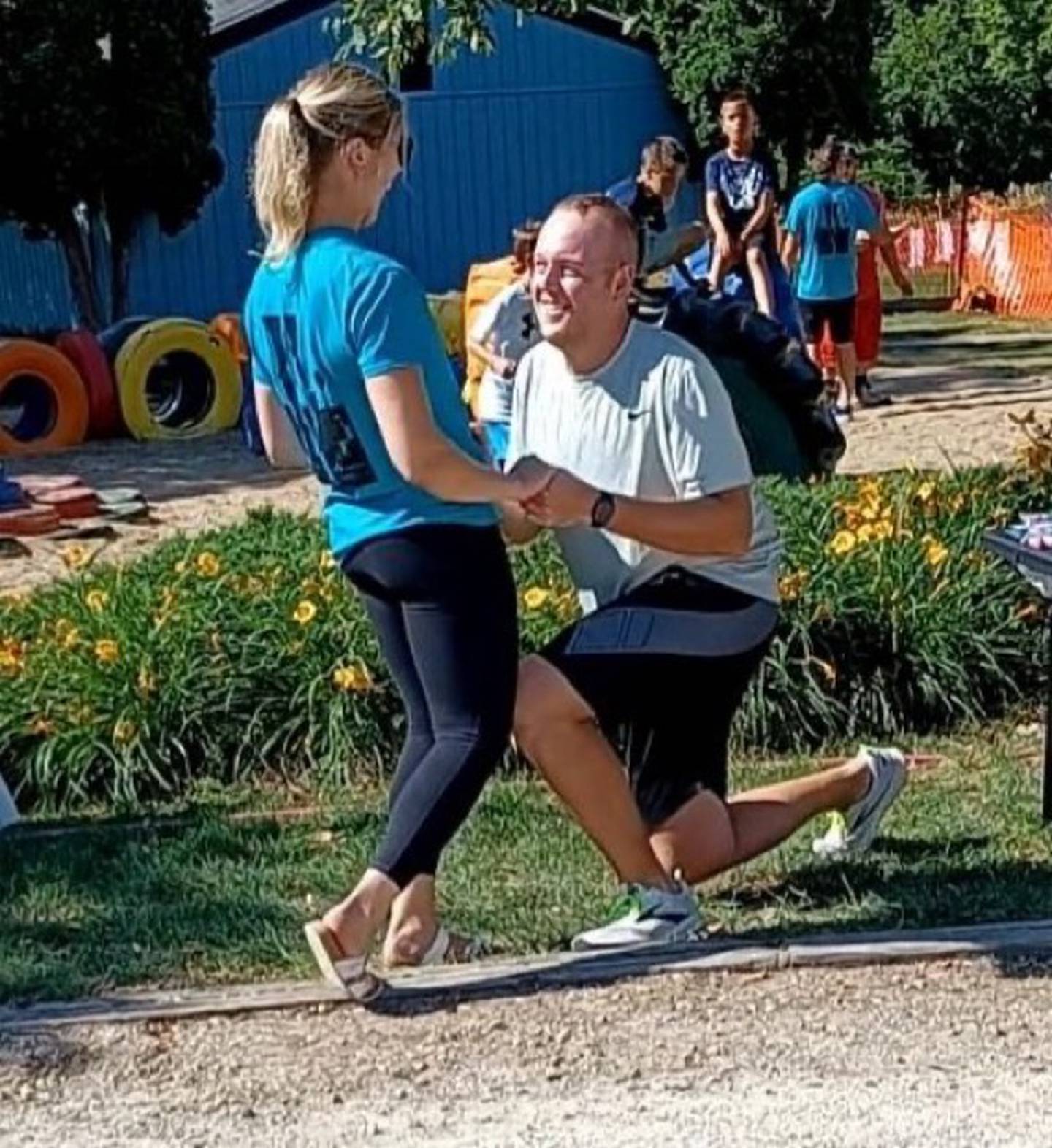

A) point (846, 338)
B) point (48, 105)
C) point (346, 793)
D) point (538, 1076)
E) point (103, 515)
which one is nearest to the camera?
point (538, 1076)

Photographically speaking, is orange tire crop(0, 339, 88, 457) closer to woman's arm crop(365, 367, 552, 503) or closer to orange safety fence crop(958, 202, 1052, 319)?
woman's arm crop(365, 367, 552, 503)

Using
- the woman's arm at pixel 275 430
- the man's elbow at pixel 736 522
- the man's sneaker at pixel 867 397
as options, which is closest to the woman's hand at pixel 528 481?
the man's elbow at pixel 736 522

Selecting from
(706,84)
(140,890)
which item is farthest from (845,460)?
(706,84)

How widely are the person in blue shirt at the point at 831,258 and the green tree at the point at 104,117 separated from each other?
7.22 meters

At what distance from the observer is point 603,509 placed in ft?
15.0

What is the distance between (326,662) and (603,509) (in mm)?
2505

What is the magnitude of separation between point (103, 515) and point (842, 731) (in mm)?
6332

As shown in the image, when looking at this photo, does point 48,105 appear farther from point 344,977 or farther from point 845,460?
point 344,977

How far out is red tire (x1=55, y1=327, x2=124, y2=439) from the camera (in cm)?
1622

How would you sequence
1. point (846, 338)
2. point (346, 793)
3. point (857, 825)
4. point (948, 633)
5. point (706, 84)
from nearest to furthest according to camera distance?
point (857, 825) < point (346, 793) < point (948, 633) < point (846, 338) < point (706, 84)

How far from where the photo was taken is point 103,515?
41.2 ft

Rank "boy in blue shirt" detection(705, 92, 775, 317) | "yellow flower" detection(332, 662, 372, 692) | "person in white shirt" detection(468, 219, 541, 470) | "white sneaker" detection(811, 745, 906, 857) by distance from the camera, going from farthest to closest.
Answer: "boy in blue shirt" detection(705, 92, 775, 317), "person in white shirt" detection(468, 219, 541, 470), "yellow flower" detection(332, 662, 372, 692), "white sneaker" detection(811, 745, 906, 857)

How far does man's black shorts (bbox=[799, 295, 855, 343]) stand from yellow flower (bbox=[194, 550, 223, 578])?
292 inches

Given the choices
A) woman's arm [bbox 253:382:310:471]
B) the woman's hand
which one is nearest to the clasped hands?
the woman's hand
